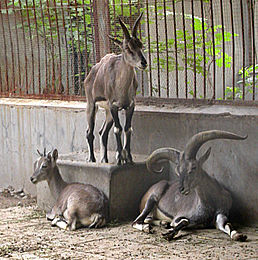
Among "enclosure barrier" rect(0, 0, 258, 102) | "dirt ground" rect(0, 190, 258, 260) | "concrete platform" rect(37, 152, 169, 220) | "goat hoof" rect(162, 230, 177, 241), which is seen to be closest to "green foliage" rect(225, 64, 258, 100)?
"enclosure barrier" rect(0, 0, 258, 102)

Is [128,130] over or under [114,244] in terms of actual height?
over

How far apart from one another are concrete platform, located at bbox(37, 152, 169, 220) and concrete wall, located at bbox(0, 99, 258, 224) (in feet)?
1.55

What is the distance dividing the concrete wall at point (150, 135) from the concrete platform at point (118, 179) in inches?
18.6

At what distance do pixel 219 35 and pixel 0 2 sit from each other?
3.94m

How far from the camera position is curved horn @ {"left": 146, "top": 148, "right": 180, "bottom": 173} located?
292 inches

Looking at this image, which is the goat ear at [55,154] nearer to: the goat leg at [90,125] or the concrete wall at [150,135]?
the goat leg at [90,125]

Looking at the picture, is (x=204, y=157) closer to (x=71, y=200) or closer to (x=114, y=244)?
(x=114, y=244)

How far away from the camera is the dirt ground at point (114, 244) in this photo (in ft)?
20.9

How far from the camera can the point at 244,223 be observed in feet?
24.6

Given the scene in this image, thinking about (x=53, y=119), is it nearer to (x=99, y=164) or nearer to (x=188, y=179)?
(x=99, y=164)

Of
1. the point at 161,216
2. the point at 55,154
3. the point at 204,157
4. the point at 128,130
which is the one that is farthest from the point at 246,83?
the point at 55,154

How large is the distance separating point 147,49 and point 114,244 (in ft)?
12.2

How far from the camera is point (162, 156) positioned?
7.57 m

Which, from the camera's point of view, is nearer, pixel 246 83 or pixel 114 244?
pixel 114 244
